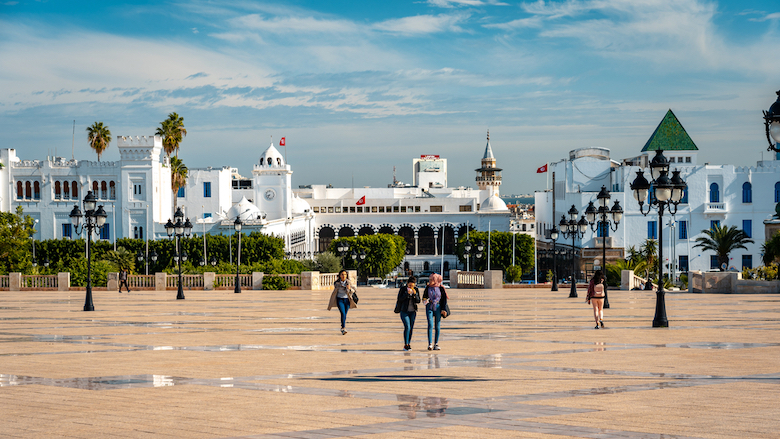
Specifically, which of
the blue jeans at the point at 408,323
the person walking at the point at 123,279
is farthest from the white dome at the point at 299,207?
the blue jeans at the point at 408,323

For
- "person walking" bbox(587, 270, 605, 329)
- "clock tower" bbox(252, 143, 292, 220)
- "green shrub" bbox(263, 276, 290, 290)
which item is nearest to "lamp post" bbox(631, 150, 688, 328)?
"person walking" bbox(587, 270, 605, 329)

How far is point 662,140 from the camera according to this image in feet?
269

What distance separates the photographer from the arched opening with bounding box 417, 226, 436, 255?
12575 centimetres

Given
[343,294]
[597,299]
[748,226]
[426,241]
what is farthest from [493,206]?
[343,294]

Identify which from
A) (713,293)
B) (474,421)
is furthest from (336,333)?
(713,293)

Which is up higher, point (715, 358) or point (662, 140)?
point (662, 140)

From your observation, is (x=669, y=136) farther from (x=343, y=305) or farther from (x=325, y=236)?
(x=343, y=305)

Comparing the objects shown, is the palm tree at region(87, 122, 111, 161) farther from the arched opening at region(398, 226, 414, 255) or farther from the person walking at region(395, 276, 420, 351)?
the person walking at region(395, 276, 420, 351)

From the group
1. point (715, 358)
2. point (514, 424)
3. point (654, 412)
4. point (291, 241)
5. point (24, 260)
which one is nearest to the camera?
point (514, 424)

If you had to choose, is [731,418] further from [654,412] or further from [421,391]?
[421,391]

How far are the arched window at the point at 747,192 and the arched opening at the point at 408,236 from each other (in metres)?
57.1

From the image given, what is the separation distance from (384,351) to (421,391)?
4122 millimetres

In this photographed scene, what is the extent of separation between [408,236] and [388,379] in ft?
381

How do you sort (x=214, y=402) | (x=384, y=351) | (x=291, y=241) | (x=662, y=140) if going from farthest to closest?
(x=291, y=241) < (x=662, y=140) < (x=384, y=351) < (x=214, y=402)
